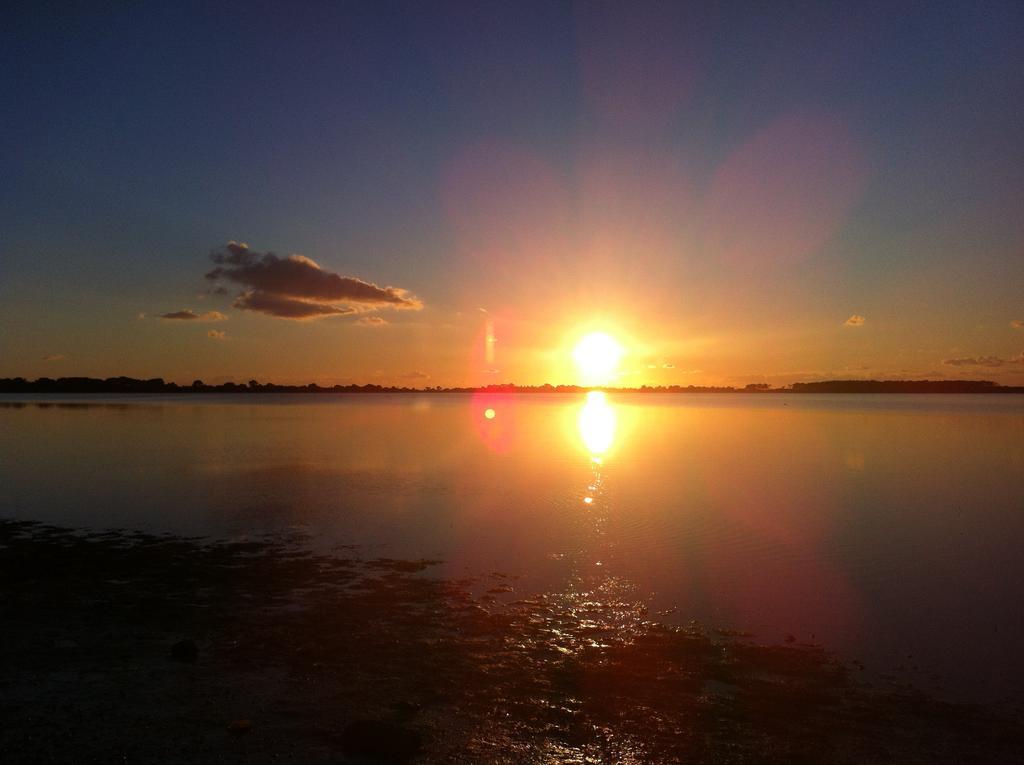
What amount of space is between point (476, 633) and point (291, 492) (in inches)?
767

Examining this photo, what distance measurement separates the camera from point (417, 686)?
10266 mm

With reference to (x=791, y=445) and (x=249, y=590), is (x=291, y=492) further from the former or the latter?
(x=791, y=445)

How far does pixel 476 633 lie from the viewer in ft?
41.9

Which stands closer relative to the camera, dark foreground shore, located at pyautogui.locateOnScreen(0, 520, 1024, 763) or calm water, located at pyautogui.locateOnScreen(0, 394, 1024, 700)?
dark foreground shore, located at pyautogui.locateOnScreen(0, 520, 1024, 763)

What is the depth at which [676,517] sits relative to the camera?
25312 millimetres

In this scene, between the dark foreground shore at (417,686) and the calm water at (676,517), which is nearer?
the dark foreground shore at (417,686)

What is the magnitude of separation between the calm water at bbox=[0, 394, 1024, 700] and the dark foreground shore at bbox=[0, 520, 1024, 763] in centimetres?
189

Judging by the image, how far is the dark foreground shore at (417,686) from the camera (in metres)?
8.50

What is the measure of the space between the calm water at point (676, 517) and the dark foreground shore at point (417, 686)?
6.19ft

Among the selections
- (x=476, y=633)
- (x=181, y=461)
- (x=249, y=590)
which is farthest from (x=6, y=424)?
(x=476, y=633)

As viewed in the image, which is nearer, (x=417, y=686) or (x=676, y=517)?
(x=417, y=686)

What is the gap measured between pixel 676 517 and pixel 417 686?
17040 millimetres

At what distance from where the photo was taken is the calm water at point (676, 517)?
1446 cm

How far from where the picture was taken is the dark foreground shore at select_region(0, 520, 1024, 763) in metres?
8.50
